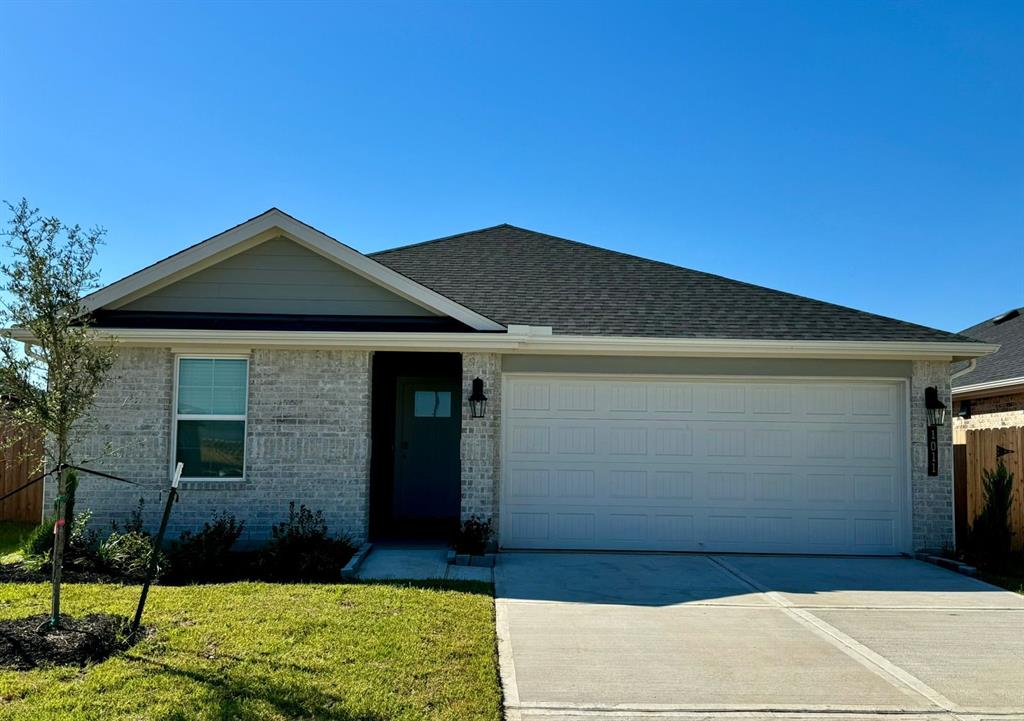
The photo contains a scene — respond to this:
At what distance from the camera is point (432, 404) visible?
1350 centimetres

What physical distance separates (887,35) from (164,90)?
10.7 meters

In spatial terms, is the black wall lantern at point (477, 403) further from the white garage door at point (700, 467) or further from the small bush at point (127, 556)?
the small bush at point (127, 556)

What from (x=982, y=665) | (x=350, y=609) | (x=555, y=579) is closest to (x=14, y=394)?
(x=350, y=609)

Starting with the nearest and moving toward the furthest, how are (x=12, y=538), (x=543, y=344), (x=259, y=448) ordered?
(x=259, y=448) < (x=543, y=344) < (x=12, y=538)

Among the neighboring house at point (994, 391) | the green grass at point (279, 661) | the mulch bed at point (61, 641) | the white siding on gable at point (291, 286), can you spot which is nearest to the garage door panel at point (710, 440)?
the white siding on gable at point (291, 286)

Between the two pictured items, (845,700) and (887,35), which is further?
(887,35)

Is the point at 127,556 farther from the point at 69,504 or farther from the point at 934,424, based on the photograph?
the point at 934,424

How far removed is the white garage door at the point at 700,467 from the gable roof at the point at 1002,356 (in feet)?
15.3

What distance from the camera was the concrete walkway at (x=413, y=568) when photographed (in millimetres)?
8094

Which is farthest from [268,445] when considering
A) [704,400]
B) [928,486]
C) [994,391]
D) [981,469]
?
[994,391]

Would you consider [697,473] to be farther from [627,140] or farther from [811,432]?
[627,140]

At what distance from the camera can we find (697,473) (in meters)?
10.3

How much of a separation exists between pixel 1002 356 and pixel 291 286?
46.8 ft

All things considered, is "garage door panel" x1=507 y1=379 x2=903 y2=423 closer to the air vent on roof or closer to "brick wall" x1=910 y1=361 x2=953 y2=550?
"brick wall" x1=910 y1=361 x2=953 y2=550
